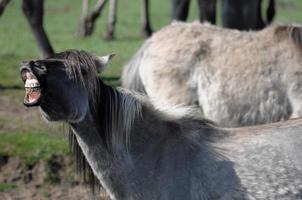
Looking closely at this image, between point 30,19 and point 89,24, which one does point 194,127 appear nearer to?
point 30,19

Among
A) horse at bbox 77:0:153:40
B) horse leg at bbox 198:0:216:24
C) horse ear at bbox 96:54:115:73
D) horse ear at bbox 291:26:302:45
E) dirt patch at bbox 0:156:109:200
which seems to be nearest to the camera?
horse ear at bbox 96:54:115:73

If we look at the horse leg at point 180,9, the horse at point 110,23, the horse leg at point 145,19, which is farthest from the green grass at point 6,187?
the horse leg at point 145,19

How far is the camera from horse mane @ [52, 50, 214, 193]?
4301 millimetres

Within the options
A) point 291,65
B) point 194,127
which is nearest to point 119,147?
point 194,127

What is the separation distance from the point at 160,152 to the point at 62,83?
66 cm

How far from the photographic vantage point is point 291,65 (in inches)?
271

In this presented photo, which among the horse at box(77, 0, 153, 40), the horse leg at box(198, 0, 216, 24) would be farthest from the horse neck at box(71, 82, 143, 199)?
the horse at box(77, 0, 153, 40)

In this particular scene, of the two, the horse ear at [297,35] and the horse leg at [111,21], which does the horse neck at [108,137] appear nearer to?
the horse ear at [297,35]

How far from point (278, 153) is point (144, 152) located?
0.70m

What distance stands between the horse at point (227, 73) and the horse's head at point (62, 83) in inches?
96.7

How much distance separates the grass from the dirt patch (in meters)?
0.09

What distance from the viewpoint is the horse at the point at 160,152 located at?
4371 mm

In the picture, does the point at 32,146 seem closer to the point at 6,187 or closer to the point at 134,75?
the point at 6,187

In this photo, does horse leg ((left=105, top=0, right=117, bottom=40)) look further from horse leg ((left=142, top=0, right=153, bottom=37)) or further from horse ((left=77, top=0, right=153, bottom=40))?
horse leg ((left=142, top=0, right=153, bottom=37))
